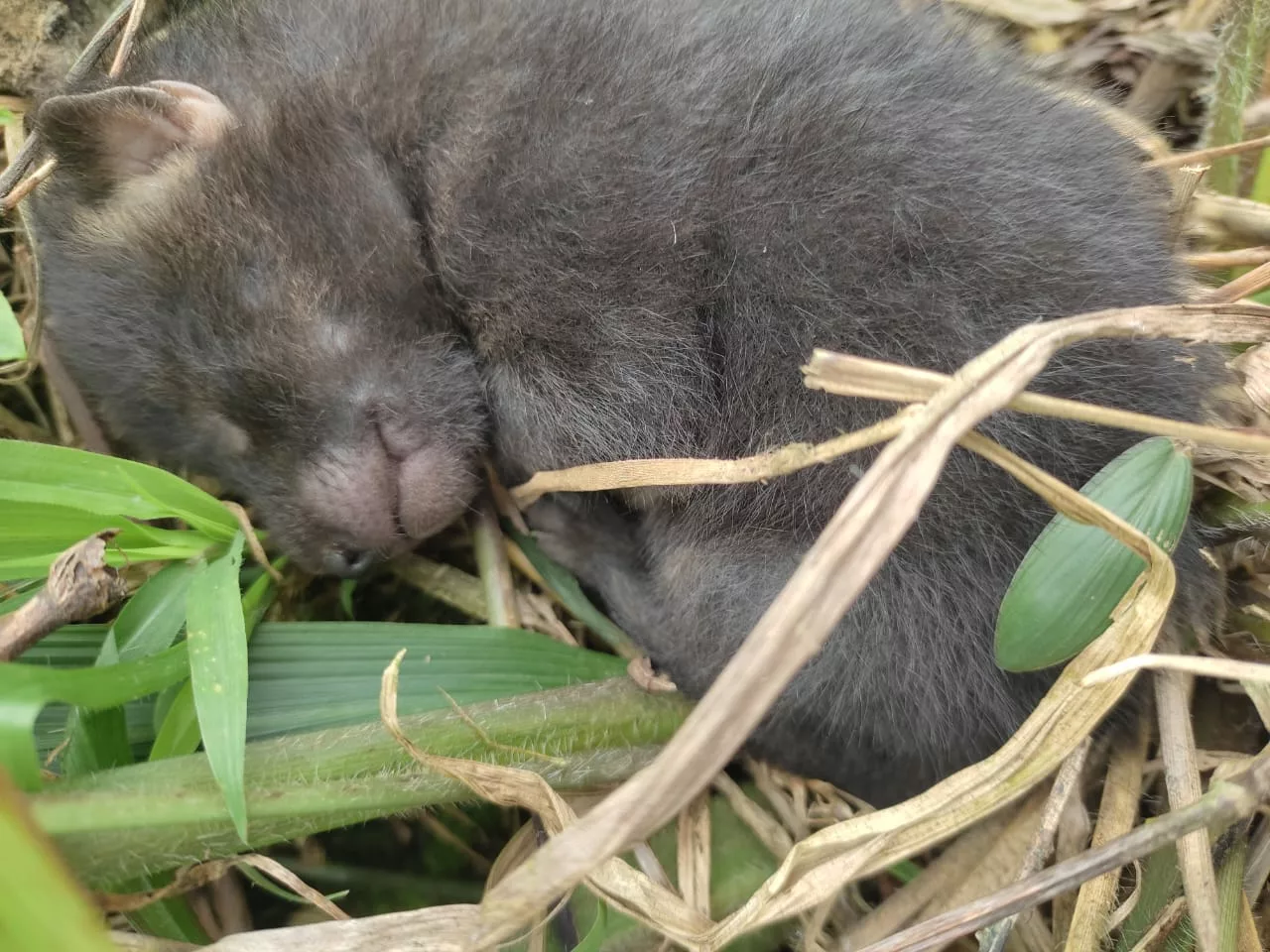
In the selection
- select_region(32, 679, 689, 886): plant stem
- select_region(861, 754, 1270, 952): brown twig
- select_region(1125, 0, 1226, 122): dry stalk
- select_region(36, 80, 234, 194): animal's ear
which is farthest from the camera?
select_region(1125, 0, 1226, 122): dry stalk

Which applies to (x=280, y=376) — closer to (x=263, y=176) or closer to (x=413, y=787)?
(x=263, y=176)

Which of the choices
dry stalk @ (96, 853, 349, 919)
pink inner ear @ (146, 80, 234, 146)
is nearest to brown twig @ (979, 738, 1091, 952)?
dry stalk @ (96, 853, 349, 919)

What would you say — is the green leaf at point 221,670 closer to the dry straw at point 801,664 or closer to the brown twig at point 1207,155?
the dry straw at point 801,664

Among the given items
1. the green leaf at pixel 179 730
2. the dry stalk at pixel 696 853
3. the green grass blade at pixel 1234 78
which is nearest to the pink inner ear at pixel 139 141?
the green leaf at pixel 179 730

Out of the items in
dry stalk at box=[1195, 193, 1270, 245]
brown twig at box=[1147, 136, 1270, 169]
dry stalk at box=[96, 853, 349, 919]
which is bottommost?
dry stalk at box=[96, 853, 349, 919]

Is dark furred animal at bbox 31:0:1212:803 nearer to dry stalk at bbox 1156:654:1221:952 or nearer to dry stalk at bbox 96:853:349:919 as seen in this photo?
dry stalk at bbox 1156:654:1221:952

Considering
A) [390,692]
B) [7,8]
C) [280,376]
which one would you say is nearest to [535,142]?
[280,376]
